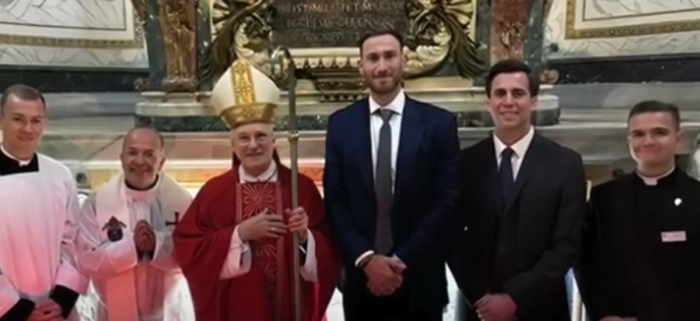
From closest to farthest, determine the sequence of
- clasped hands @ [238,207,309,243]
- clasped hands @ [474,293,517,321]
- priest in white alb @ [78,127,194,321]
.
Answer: clasped hands @ [474,293,517,321] → clasped hands @ [238,207,309,243] → priest in white alb @ [78,127,194,321]

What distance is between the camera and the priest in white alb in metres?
2.93

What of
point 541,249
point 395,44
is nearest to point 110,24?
point 395,44

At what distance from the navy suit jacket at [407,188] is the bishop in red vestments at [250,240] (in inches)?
4.6

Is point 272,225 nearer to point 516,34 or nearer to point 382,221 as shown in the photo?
point 382,221

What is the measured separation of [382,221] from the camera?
2811 mm

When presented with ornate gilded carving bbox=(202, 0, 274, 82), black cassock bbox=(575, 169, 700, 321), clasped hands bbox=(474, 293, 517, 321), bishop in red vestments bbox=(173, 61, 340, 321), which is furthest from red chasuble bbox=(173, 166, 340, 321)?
ornate gilded carving bbox=(202, 0, 274, 82)

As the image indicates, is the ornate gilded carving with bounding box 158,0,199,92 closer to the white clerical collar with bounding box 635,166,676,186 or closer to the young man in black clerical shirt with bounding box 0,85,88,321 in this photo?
the young man in black clerical shirt with bounding box 0,85,88,321

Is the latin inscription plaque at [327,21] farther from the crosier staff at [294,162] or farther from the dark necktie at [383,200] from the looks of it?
the dark necktie at [383,200]

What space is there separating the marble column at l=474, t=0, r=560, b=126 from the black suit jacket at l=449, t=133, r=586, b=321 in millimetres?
1861

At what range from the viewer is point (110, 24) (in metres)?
6.87

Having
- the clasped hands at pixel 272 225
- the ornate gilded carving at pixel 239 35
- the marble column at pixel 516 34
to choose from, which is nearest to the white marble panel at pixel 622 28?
the marble column at pixel 516 34

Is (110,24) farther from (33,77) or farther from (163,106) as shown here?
(163,106)

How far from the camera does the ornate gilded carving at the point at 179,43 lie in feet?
15.2

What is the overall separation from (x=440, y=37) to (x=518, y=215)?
2.20m
